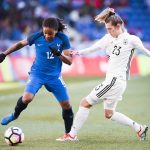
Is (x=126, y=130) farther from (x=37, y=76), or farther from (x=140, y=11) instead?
(x=140, y=11)

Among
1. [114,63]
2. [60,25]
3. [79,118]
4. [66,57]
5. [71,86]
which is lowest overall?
[79,118]

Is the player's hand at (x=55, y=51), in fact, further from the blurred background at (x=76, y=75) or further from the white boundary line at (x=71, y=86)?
the white boundary line at (x=71, y=86)

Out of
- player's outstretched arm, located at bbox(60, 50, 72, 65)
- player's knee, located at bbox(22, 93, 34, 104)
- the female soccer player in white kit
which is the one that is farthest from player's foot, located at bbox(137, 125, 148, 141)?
player's knee, located at bbox(22, 93, 34, 104)

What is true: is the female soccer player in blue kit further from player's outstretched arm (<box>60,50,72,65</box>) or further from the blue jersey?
player's outstretched arm (<box>60,50,72,65</box>)

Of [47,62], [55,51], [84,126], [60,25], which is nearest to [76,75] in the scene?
[84,126]

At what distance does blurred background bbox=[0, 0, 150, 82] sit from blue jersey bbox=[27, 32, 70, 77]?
1405 cm

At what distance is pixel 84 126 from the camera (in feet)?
44.8

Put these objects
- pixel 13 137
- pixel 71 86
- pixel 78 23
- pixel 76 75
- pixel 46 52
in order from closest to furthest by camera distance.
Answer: pixel 13 137
pixel 46 52
pixel 71 86
pixel 76 75
pixel 78 23

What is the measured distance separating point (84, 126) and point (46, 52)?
275 cm

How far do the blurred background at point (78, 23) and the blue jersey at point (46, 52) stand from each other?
14055mm

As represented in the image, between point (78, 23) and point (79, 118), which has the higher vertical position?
point (78, 23)

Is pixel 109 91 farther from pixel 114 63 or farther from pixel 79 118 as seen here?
pixel 79 118

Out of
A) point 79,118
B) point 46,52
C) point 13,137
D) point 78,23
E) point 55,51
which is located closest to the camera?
point 13,137

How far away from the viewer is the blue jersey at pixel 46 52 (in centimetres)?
1141
